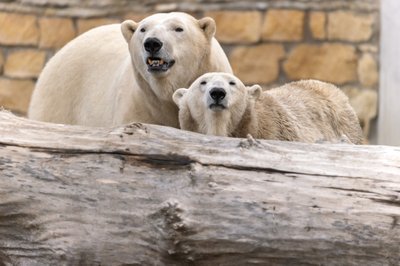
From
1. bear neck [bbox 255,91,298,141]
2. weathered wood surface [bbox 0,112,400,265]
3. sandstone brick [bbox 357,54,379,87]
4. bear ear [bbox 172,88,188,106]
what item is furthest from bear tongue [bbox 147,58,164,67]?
sandstone brick [bbox 357,54,379,87]

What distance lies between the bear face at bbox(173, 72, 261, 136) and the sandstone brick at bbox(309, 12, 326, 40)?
3.19 m

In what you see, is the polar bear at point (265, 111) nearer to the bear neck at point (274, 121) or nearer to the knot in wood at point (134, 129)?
the bear neck at point (274, 121)

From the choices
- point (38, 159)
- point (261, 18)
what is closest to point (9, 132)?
point (38, 159)

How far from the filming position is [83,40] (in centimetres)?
591

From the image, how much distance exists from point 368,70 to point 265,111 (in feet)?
10.3

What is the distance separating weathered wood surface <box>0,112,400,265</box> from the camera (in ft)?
11.0

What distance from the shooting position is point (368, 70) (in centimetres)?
761

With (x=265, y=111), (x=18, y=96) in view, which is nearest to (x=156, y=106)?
(x=265, y=111)

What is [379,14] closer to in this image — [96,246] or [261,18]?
[261,18]

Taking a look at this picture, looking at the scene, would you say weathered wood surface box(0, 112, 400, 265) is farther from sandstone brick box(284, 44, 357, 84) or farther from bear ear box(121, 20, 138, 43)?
sandstone brick box(284, 44, 357, 84)

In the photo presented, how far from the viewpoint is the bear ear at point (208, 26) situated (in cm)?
485

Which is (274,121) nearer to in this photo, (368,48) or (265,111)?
(265,111)

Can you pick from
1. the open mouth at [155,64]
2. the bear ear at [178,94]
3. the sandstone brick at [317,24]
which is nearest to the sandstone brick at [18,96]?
the sandstone brick at [317,24]

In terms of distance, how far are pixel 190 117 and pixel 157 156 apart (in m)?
0.98
